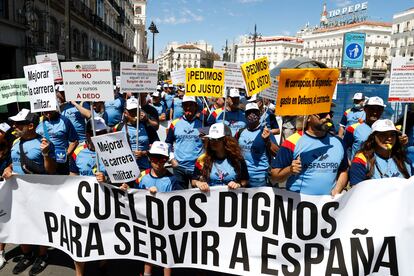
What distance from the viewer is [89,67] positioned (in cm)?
422

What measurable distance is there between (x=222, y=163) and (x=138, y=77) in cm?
256

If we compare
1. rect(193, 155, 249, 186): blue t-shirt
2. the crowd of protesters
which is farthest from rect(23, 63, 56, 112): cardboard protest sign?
rect(193, 155, 249, 186): blue t-shirt

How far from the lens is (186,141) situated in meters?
5.36

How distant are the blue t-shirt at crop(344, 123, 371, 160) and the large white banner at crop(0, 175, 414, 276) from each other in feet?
7.72

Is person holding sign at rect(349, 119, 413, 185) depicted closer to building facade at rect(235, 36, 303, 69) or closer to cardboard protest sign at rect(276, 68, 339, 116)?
cardboard protest sign at rect(276, 68, 339, 116)

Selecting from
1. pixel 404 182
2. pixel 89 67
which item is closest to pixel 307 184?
pixel 404 182

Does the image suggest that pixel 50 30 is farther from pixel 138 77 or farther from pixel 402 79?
pixel 402 79

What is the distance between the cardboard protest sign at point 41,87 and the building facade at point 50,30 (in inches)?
392

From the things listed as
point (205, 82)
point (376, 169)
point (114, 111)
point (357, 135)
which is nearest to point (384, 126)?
point (376, 169)

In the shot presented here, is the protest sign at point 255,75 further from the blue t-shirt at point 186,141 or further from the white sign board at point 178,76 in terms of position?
the white sign board at point 178,76

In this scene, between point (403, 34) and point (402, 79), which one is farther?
point (403, 34)

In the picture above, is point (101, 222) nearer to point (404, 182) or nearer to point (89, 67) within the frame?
point (89, 67)

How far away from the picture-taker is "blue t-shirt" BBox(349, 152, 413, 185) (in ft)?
11.9

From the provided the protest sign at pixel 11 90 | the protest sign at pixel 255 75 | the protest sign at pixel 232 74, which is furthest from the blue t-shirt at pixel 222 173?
the protest sign at pixel 11 90
